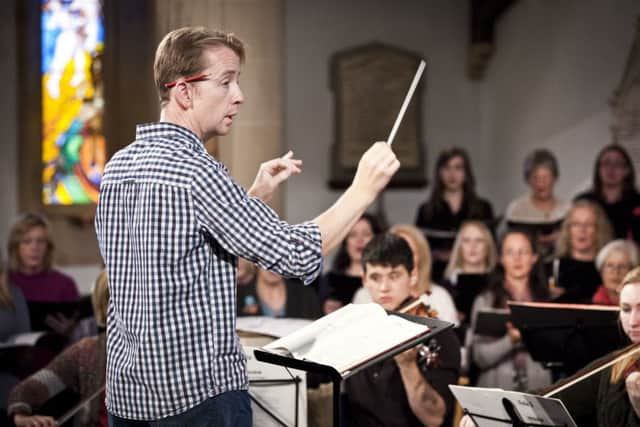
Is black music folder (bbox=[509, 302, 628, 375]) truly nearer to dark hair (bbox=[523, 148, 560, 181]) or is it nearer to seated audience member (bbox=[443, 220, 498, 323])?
seated audience member (bbox=[443, 220, 498, 323])

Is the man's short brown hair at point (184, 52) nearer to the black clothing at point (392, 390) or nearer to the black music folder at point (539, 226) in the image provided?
the black clothing at point (392, 390)

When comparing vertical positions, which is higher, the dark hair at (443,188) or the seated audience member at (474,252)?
the dark hair at (443,188)

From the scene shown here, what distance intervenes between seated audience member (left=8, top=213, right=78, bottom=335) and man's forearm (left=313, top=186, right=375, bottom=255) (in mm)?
4344

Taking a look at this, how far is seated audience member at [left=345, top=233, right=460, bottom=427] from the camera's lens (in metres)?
3.98

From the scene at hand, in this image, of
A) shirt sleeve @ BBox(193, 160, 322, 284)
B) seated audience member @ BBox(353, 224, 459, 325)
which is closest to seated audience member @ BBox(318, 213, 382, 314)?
seated audience member @ BBox(353, 224, 459, 325)

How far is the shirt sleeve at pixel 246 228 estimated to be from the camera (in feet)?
6.94

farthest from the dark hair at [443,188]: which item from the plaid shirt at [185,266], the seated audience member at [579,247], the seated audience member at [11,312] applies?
the plaid shirt at [185,266]

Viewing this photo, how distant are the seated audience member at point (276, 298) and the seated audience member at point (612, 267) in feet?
4.93

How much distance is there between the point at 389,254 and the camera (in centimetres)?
423

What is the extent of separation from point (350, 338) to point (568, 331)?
2140 mm

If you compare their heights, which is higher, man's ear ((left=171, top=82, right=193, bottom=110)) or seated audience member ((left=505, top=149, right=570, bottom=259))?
man's ear ((left=171, top=82, right=193, bottom=110))

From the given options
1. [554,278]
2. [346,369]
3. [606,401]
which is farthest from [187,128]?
[554,278]

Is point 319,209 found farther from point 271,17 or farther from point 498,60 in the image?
point 271,17

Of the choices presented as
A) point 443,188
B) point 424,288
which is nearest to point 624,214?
point 443,188
